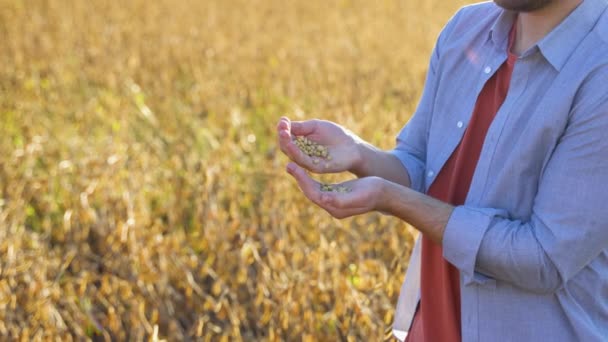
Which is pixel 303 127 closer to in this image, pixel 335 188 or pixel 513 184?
pixel 335 188

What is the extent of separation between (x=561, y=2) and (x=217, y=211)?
2095 mm

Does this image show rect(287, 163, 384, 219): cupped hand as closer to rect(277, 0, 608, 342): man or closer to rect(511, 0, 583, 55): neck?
rect(277, 0, 608, 342): man

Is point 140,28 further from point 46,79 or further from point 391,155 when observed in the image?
point 391,155

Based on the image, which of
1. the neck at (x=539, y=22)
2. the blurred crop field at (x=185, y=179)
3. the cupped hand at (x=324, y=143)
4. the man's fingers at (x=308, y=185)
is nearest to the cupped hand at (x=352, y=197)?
the man's fingers at (x=308, y=185)

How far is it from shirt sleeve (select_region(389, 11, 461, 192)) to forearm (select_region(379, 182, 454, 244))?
0.84 feet

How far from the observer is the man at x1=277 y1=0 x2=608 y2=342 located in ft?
4.71

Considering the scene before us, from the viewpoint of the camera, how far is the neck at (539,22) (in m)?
→ 1.53

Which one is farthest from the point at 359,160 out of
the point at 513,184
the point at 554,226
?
the point at 554,226

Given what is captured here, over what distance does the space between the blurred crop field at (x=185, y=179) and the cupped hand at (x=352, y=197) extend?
0.83m

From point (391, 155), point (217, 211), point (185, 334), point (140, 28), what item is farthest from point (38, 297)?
point (140, 28)

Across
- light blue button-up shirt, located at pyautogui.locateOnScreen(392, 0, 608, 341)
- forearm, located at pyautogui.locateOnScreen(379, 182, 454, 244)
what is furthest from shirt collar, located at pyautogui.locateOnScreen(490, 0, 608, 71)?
forearm, located at pyautogui.locateOnScreen(379, 182, 454, 244)

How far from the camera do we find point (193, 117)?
4984 millimetres

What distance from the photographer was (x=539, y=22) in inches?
62.2

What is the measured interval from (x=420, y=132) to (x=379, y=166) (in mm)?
138
